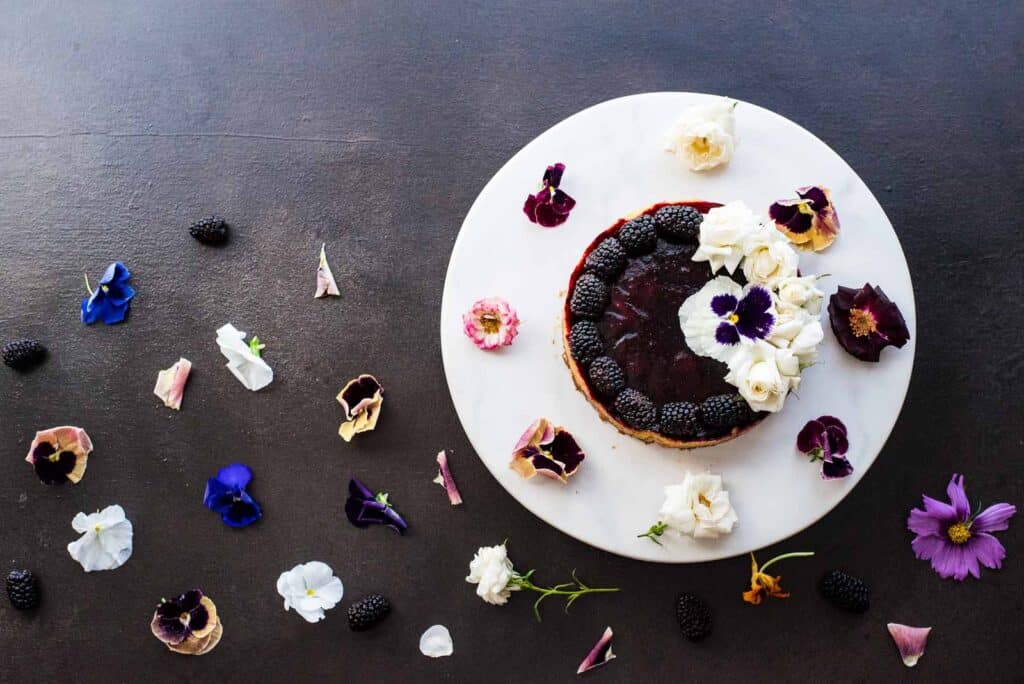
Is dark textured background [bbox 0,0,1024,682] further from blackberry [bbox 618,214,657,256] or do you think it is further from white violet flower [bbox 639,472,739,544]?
blackberry [bbox 618,214,657,256]

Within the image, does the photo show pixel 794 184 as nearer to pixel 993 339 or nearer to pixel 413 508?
pixel 993 339

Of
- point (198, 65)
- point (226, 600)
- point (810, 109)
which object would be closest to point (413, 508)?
point (226, 600)

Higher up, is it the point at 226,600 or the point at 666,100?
the point at 666,100

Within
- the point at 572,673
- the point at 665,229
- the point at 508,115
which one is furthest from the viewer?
the point at 508,115

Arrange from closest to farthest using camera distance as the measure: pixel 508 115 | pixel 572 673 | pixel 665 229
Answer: pixel 665 229, pixel 572 673, pixel 508 115

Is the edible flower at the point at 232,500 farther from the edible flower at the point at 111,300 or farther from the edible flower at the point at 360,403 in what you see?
the edible flower at the point at 111,300

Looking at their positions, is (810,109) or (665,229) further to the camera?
(810,109)

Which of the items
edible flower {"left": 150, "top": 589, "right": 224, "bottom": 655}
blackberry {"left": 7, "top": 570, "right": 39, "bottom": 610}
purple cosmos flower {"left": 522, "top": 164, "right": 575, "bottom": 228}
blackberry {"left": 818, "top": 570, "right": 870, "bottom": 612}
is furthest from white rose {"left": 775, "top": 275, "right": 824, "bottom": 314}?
blackberry {"left": 7, "top": 570, "right": 39, "bottom": 610}
